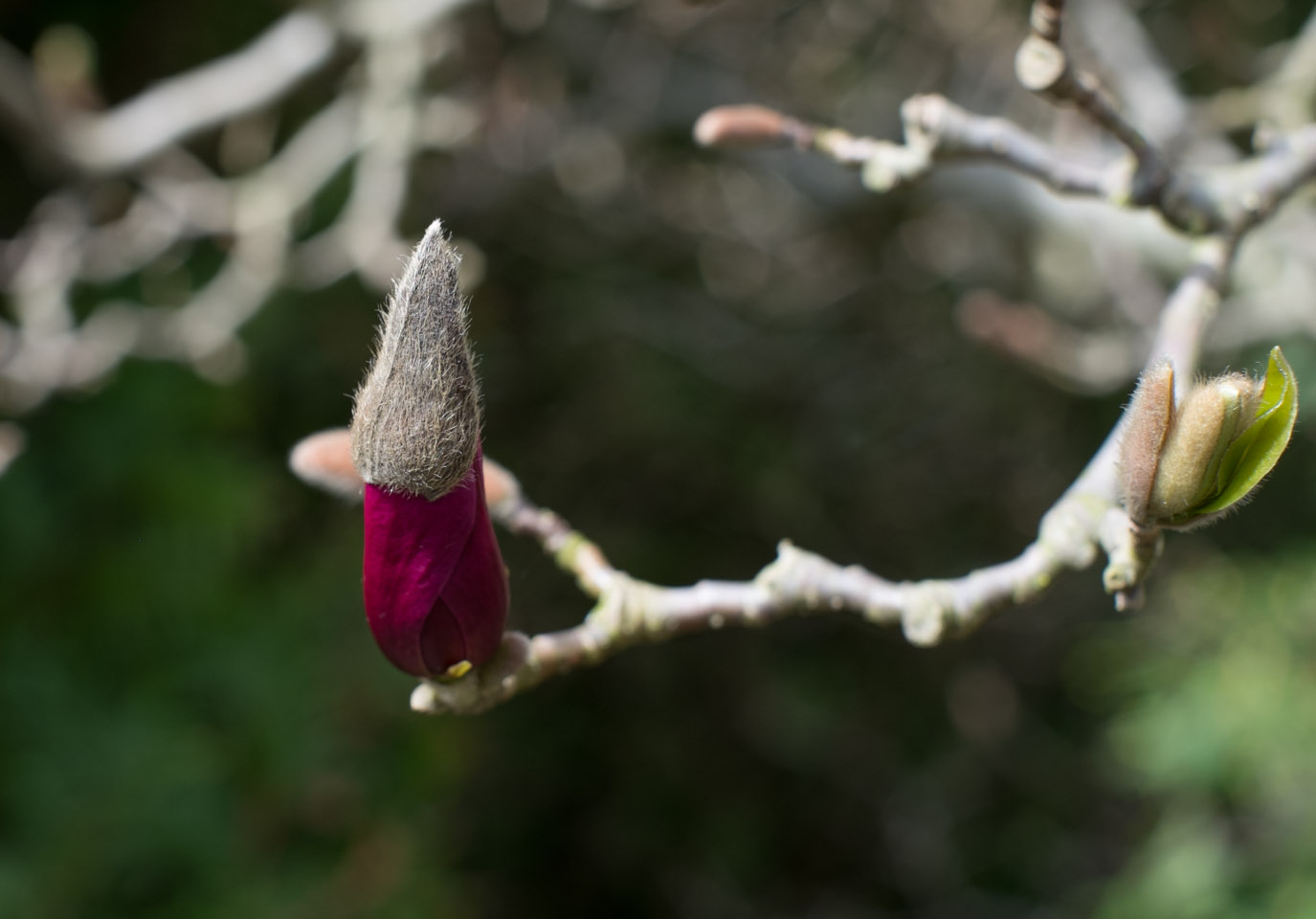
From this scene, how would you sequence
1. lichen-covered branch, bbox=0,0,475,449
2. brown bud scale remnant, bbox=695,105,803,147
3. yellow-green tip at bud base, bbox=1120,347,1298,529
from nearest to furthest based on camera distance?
yellow-green tip at bud base, bbox=1120,347,1298,529
brown bud scale remnant, bbox=695,105,803,147
lichen-covered branch, bbox=0,0,475,449

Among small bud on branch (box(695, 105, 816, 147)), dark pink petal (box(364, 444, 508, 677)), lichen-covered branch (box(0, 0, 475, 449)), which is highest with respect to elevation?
small bud on branch (box(695, 105, 816, 147))

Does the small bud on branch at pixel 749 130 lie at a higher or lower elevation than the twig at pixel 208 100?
higher

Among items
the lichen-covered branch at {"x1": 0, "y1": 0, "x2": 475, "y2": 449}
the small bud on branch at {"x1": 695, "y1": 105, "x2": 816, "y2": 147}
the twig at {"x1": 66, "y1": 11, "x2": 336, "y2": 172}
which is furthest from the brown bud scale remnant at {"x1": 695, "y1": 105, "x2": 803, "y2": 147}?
the twig at {"x1": 66, "y1": 11, "x2": 336, "y2": 172}

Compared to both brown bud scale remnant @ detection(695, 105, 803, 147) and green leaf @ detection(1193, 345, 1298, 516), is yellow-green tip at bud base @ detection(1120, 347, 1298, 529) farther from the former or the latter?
brown bud scale remnant @ detection(695, 105, 803, 147)

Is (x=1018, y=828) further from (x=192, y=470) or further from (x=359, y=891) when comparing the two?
(x=192, y=470)

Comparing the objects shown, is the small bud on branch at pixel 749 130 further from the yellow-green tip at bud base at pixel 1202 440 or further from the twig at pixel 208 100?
the twig at pixel 208 100

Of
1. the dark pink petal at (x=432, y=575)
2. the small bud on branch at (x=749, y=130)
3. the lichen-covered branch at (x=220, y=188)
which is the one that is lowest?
the lichen-covered branch at (x=220, y=188)

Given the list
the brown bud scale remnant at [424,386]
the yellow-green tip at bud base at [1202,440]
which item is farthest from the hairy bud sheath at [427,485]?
the yellow-green tip at bud base at [1202,440]
